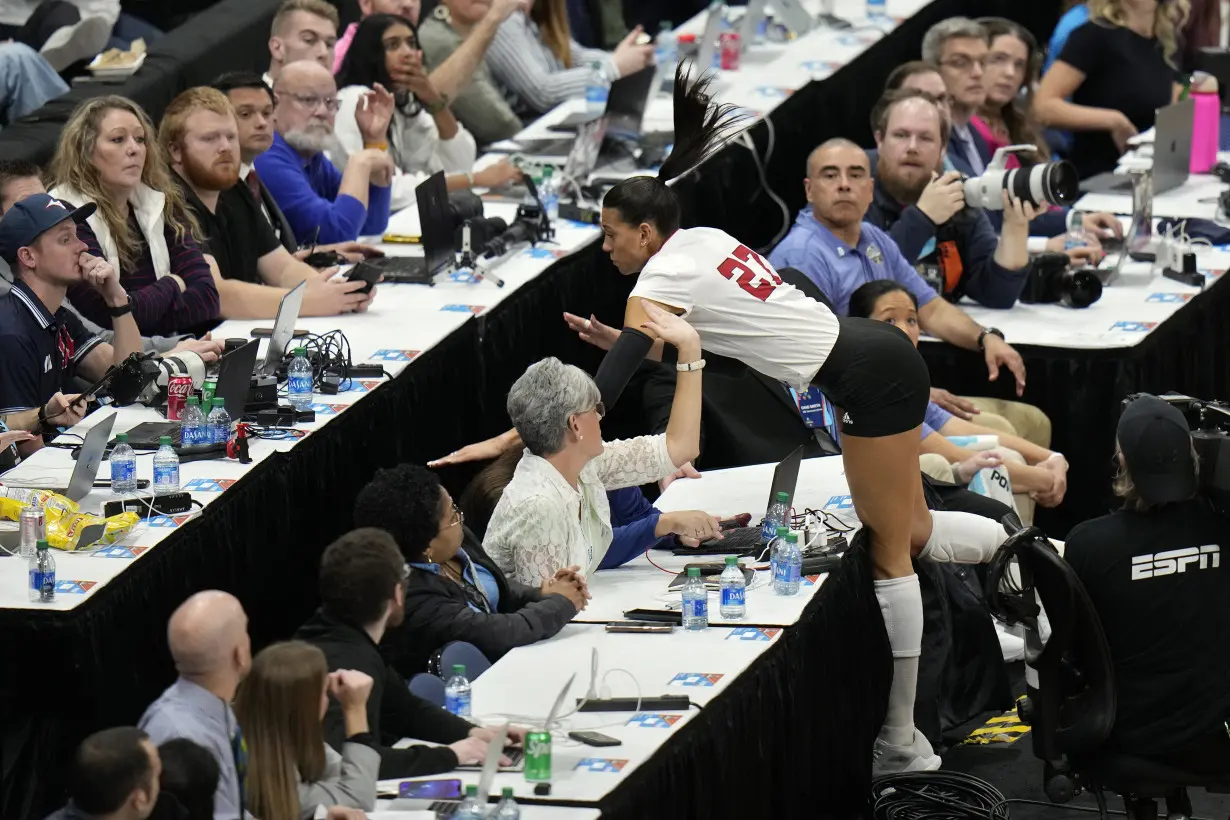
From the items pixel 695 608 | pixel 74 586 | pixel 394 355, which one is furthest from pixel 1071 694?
pixel 394 355

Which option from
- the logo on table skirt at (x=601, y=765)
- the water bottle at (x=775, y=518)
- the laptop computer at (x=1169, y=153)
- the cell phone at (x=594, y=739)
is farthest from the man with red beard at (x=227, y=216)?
the laptop computer at (x=1169, y=153)

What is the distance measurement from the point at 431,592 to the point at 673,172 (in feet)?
5.02

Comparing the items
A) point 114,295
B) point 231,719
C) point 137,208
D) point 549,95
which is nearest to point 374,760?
point 231,719

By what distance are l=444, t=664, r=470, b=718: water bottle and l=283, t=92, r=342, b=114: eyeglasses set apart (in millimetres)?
3204

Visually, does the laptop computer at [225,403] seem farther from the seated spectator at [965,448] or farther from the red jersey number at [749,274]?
the seated spectator at [965,448]

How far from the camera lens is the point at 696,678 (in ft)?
13.6

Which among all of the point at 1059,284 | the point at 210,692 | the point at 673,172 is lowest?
the point at 1059,284

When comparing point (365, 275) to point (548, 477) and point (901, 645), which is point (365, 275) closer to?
point (548, 477)

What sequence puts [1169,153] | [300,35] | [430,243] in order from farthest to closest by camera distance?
1. [1169,153]
2. [300,35]
3. [430,243]

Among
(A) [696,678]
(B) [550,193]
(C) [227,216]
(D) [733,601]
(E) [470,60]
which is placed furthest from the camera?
(E) [470,60]

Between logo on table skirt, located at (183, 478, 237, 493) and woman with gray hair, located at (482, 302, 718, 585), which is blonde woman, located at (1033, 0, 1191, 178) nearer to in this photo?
woman with gray hair, located at (482, 302, 718, 585)

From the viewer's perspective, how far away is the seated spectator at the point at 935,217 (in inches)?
266

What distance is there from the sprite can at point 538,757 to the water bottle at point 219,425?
1.71m

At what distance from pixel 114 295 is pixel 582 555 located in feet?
5.18
